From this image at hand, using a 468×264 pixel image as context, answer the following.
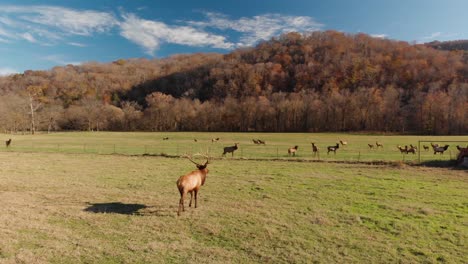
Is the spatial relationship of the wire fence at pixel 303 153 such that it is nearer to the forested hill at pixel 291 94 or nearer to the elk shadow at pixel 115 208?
the elk shadow at pixel 115 208

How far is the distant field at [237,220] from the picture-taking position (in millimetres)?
9055

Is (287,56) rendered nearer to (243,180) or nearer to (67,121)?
(67,121)

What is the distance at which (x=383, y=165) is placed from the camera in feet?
93.7

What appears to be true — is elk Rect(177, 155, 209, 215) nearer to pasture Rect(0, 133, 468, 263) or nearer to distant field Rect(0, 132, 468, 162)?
pasture Rect(0, 133, 468, 263)

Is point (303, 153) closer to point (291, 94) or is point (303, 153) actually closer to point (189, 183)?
point (189, 183)

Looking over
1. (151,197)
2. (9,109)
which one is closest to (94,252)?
(151,197)

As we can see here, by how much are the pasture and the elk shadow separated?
42 millimetres

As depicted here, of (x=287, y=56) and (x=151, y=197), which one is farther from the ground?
(x=287, y=56)

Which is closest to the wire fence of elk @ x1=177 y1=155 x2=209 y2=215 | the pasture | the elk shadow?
the pasture

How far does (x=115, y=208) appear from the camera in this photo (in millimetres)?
13805

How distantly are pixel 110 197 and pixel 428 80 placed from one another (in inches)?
5624

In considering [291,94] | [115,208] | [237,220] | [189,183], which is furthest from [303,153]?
[291,94]

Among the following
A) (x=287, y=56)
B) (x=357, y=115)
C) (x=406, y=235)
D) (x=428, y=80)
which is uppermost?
(x=287, y=56)

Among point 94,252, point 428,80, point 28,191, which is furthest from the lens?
point 428,80
